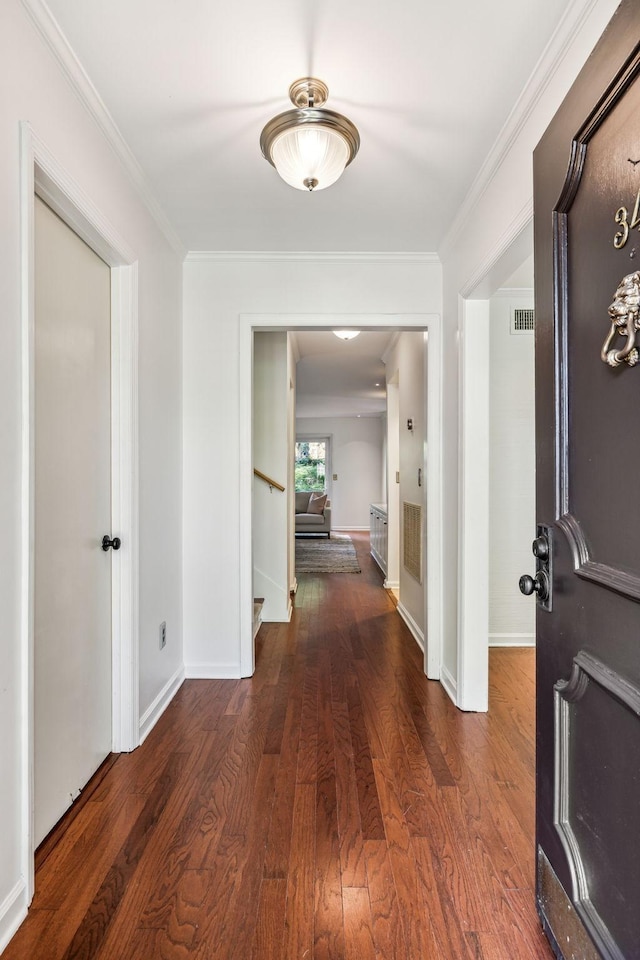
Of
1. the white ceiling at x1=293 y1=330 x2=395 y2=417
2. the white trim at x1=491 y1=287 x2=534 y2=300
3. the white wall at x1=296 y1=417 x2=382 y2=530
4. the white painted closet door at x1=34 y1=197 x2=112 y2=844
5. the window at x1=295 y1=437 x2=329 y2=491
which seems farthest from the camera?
the window at x1=295 y1=437 x2=329 y2=491

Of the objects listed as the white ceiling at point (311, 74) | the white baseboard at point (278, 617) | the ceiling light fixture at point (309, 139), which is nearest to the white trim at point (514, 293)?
the white ceiling at point (311, 74)

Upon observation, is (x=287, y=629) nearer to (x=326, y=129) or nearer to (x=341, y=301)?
(x=341, y=301)

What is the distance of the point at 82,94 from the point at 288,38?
27.6 inches

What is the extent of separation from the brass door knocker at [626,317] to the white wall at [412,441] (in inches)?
88.8

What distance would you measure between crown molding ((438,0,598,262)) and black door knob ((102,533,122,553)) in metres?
2.12

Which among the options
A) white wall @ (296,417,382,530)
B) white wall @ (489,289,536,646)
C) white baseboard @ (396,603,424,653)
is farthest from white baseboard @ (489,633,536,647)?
white wall @ (296,417,382,530)

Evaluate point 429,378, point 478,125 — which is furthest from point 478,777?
point 478,125

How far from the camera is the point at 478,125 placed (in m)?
1.83

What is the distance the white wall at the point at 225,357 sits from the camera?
9.47 ft

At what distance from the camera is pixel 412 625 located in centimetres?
379

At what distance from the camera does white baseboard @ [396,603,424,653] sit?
343 centimetres

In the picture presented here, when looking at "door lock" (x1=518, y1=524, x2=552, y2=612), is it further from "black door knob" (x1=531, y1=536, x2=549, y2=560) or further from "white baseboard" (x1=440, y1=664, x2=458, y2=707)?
"white baseboard" (x1=440, y1=664, x2=458, y2=707)

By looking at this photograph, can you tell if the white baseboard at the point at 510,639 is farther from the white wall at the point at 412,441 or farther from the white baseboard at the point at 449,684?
the white baseboard at the point at 449,684

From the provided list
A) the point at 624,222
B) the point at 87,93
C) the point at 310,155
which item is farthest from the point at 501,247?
the point at 87,93
